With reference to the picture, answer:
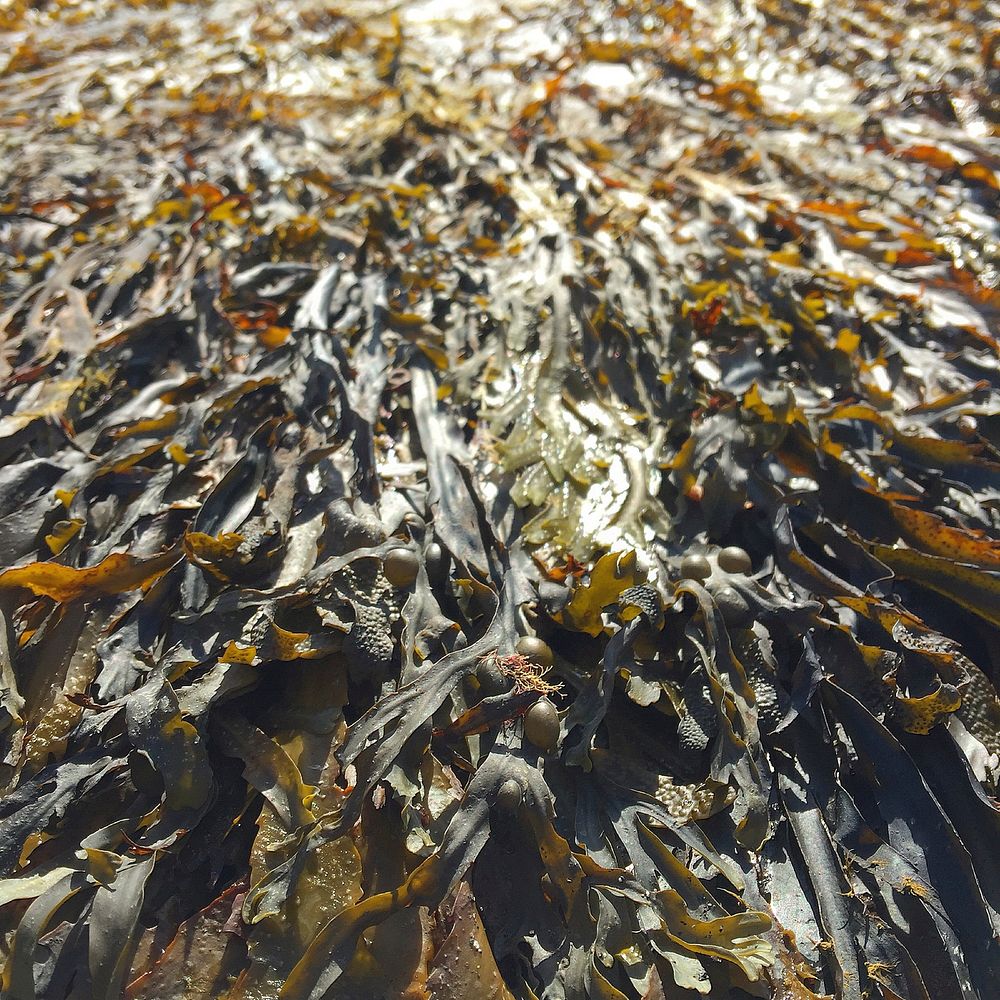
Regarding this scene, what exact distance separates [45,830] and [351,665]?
17.0 inches

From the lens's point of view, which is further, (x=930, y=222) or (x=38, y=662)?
(x=930, y=222)

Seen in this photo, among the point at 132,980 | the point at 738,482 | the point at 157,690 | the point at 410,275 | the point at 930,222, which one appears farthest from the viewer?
the point at 930,222

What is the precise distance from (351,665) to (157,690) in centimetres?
26

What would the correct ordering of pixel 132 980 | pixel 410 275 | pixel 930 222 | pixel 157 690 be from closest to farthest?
pixel 132 980, pixel 157 690, pixel 410 275, pixel 930 222

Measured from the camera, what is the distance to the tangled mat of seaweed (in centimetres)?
90

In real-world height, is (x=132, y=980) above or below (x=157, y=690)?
below

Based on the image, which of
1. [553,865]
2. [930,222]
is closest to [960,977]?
[553,865]

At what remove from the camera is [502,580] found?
1226 millimetres

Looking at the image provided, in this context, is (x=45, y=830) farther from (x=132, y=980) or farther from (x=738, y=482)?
(x=738, y=482)

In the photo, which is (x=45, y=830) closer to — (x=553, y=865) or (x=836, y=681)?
(x=553, y=865)

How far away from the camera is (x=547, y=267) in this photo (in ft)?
6.70

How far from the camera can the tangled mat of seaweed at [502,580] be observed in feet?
2.95

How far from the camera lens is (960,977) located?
88 cm

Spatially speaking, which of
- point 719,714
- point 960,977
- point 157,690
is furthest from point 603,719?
point 157,690
